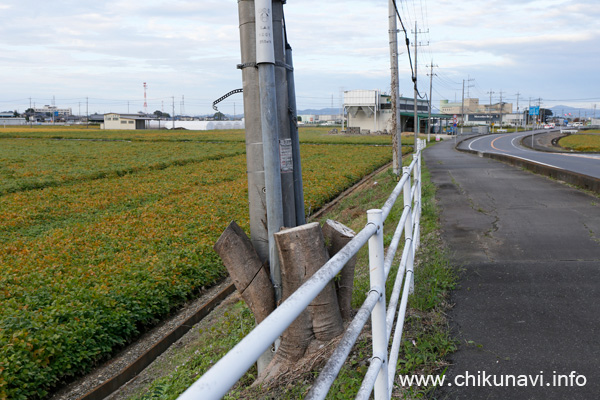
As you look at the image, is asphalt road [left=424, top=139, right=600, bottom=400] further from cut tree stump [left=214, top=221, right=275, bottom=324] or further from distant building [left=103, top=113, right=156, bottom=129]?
distant building [left=103, top=113, right=156, bottom=129]

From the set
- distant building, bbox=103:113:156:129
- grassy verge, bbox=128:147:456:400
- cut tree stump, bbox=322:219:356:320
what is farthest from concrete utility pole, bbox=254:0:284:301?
distant building, bbox=103:113:156:129

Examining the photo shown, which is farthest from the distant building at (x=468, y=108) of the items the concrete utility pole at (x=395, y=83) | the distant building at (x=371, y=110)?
the concrete utility pole at (x=395, y=83)

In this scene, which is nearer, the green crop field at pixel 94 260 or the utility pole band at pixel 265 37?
the utility pole band at pixel 265 37

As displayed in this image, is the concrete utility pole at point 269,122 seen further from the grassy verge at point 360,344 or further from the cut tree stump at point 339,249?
the grassy verge at point 360,344

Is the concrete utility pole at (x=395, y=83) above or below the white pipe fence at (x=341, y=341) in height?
above

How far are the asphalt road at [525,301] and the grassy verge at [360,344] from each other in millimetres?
165

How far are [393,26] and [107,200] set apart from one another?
39.1ft

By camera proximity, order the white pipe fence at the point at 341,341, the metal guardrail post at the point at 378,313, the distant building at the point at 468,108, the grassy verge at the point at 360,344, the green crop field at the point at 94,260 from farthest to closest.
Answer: the distant building at the point at 468,108 < the green crop field at the point at 94,260 < the grassy verge at the point at 360,344 < the metal guardrail post at the point at 378,313 < the white pipe fence at the point at 341,341

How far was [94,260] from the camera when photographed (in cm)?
966

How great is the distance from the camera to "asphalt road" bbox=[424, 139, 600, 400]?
3.46 m

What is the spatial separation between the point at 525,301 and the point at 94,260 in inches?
299

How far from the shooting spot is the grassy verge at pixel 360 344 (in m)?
3.67

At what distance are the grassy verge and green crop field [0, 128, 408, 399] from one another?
3.25 feet

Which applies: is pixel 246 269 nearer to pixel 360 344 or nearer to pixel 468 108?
pixel 360 344
